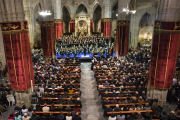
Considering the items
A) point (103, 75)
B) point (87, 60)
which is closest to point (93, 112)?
point (103, 75)

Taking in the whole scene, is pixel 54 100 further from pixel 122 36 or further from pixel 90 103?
pixel 122 36

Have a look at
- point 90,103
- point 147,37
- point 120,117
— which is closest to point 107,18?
point 147,37

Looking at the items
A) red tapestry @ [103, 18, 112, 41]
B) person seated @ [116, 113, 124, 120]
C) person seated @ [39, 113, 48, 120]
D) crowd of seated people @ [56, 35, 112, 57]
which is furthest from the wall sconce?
person seated @ [39, 113, 48, 120]

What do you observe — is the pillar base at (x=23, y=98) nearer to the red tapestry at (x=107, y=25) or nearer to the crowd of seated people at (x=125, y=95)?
the crowd of seated people at (x=125, y=95)

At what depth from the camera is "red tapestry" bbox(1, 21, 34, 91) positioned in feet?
35.1

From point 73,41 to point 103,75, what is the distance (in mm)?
14768

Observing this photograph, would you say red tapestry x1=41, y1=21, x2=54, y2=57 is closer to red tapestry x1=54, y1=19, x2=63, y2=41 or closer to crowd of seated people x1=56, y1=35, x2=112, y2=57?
crowd of seated people x1=56, y1=35, x2=112, y2=57

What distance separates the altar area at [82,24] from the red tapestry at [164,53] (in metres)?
29.0

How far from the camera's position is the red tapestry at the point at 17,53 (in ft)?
35.1

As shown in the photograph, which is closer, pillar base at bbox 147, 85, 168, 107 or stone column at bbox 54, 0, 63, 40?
pillar base at bbox 147, 85, 168, 107

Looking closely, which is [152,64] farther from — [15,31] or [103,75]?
[15,31]

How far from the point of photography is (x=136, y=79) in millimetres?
15164

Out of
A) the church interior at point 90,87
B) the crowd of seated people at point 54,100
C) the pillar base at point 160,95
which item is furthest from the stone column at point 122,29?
the pillar base at point 160,95

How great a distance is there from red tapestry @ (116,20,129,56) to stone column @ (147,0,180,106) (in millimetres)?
11214
